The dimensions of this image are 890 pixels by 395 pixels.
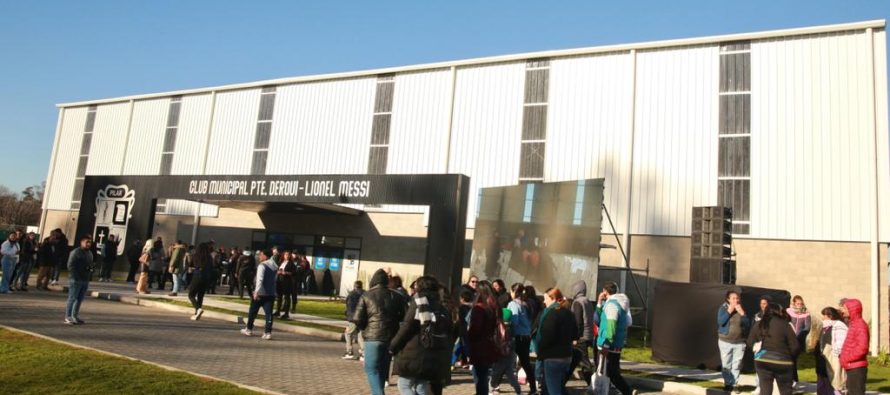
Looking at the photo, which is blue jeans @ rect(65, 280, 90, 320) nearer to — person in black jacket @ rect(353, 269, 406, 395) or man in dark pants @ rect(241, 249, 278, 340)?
man in dark pants @ rect(241, 249, 278, 340)

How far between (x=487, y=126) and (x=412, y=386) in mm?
20111

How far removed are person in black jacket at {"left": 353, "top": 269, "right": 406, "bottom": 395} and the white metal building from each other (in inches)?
665

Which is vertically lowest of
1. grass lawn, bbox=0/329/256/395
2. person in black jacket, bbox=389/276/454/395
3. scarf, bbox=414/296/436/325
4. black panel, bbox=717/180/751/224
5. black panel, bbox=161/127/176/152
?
grass lawn, bbox=0/329/256/395

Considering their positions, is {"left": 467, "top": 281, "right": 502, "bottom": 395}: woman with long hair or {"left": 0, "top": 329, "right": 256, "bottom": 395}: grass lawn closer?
{"left": 0, "top": 329, "right": 256, "bottom": 395}: grass lawn

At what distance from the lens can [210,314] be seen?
1602 cm

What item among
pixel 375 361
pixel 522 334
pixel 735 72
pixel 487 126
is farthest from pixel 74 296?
pixel 735 72

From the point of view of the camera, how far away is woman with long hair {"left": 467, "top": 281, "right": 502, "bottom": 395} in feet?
24.4

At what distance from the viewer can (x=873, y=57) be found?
1978 cm

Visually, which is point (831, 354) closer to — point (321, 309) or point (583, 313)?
point (583, 313)

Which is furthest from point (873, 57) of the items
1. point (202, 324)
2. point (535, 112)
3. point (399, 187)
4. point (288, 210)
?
point (288, 210)

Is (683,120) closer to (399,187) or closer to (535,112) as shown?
(535,112)

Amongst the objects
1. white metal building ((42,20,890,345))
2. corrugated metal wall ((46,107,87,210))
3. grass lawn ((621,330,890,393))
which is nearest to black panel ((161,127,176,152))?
white metal building ((42,20,890,345))

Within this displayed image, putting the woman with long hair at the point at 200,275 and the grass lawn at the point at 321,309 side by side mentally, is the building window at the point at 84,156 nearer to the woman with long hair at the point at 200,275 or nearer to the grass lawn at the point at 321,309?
the grass lawn at the point at 321,309

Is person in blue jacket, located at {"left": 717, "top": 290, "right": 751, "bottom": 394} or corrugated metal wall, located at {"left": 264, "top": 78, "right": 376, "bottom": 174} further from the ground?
corrugated metal wall, located at {"left": 264, "top": 78, "right": 376, "bottom": 174}
